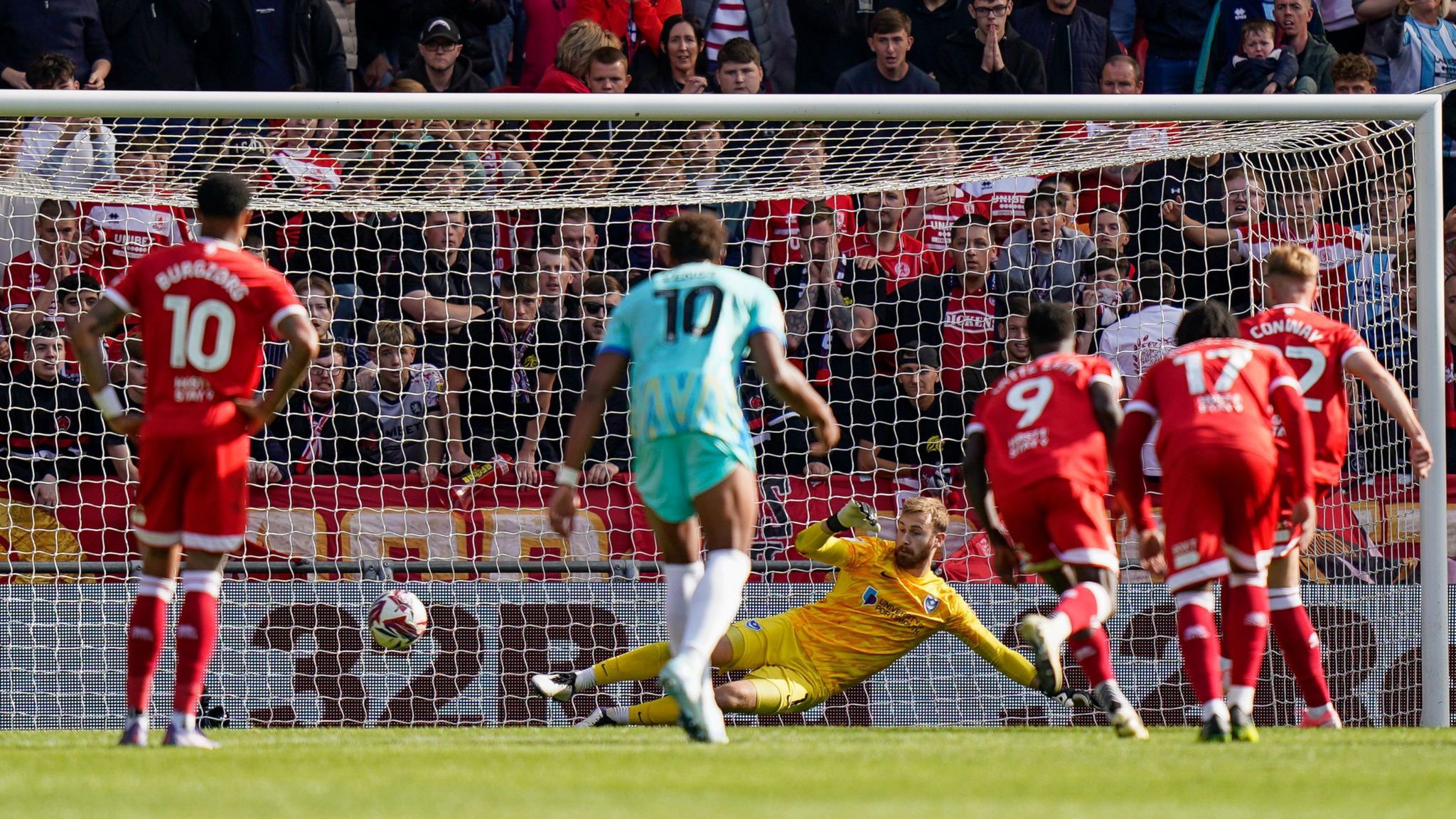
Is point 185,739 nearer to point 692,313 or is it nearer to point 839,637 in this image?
point 692,313

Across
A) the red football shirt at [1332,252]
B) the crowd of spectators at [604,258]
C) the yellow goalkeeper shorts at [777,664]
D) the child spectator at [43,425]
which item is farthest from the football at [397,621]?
the red football shirt at [1332,252]

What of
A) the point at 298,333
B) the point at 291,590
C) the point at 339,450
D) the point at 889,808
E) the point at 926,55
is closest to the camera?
the point at 889,808

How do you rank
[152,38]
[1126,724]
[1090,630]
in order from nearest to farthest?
[1126,724]
[1090,630]
[152,38]

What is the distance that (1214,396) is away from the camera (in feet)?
21.3

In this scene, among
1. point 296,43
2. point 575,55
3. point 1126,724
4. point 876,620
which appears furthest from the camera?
point 296,43

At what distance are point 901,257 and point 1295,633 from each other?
4.24 metres

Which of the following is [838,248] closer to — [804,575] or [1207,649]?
[804,575]

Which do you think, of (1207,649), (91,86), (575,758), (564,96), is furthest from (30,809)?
(91,86)

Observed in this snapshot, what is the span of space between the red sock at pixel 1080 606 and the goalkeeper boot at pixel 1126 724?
0.40m

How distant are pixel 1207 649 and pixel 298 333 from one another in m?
3.38

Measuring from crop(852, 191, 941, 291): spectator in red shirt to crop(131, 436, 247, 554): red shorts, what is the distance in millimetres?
5489

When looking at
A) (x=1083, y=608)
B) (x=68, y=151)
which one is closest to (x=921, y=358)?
(x=1083, y=608)

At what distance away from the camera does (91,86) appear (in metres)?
12.3

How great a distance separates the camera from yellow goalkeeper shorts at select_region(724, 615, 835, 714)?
8844 millimetres
